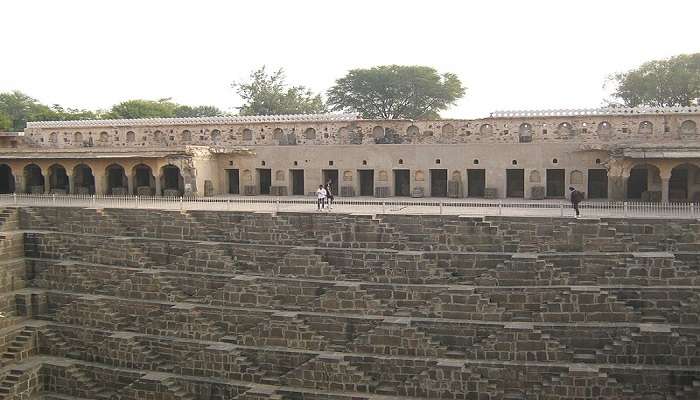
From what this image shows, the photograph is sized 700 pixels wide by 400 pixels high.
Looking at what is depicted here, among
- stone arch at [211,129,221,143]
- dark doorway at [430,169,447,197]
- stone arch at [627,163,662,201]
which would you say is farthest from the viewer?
stone arch at [211,129,221,143]

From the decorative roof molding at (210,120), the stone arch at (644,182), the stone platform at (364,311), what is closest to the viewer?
the stone platform at (364,311)

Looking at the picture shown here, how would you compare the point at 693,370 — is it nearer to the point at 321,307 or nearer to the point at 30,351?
the point at 321,307

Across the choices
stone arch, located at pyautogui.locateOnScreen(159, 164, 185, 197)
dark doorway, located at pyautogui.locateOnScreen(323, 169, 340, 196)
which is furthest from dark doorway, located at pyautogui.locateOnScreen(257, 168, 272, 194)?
stone arch, located at pyautogui.locateOnScreen(159, 164, 185, 197)

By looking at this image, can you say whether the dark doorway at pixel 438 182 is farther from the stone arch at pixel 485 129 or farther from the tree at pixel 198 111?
the tree at pixel 198 111

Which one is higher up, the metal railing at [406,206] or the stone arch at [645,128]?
the stone arch at [645,128]

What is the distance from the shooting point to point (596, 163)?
1068 inches

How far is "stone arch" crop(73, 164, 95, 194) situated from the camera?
3269 centimetres

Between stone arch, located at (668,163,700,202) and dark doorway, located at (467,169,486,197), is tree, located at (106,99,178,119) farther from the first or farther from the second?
stone arch, located at (668,163,700,202)

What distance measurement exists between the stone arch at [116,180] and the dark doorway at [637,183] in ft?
77.4

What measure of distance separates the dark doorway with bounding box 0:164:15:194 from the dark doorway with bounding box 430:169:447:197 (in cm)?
2263

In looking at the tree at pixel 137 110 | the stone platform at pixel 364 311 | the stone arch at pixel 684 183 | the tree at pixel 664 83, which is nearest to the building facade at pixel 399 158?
the stone arch at pixel 684 183

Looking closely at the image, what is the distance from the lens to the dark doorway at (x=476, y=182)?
29.1 meters

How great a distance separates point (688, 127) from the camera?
28.4 meters

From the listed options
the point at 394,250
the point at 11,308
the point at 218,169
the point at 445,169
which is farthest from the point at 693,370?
the point at 218,169
